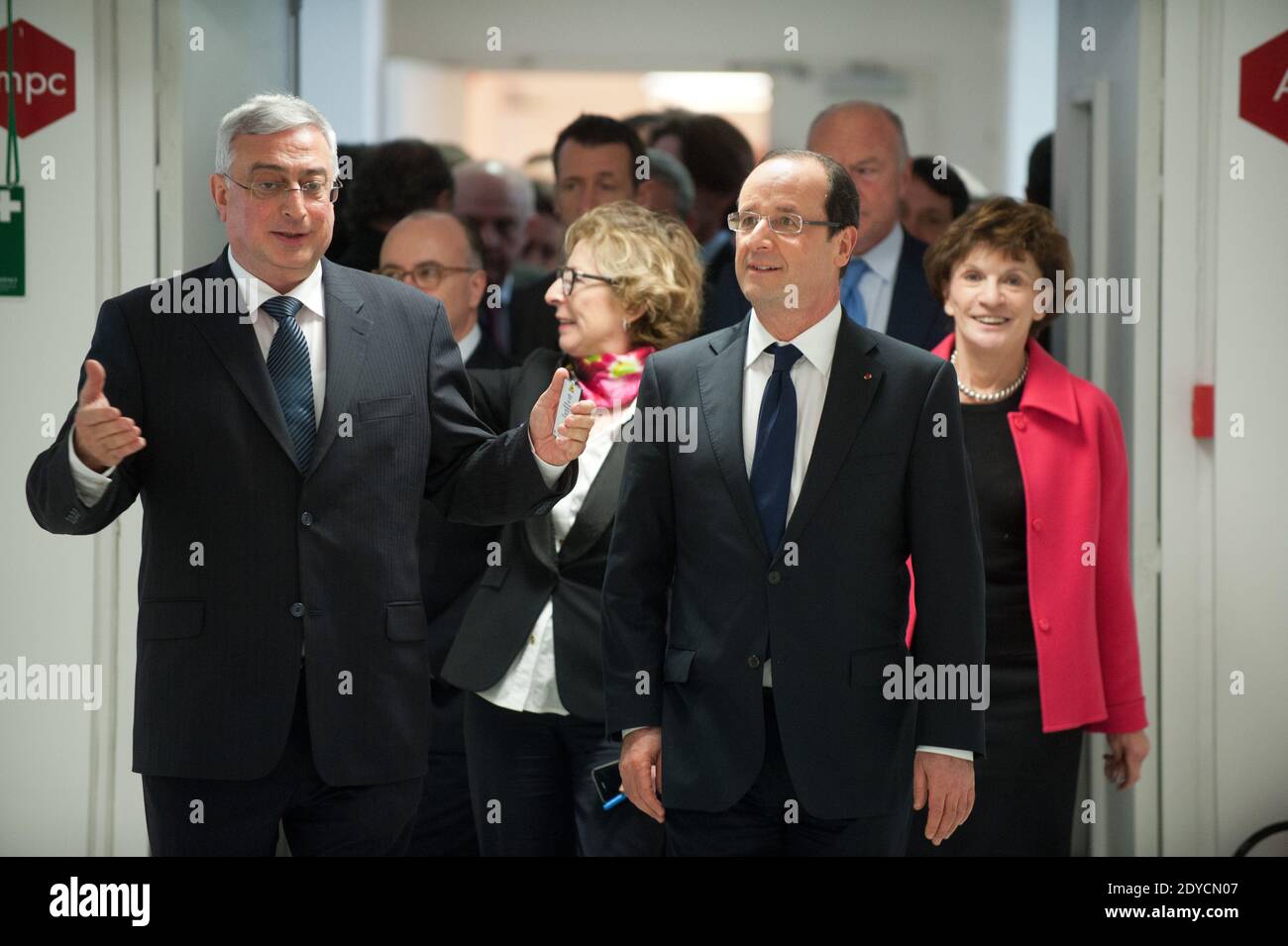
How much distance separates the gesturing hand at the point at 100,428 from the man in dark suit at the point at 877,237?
2091 mm

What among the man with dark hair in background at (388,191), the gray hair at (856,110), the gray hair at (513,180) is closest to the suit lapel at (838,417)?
the gray hair at (856,110)

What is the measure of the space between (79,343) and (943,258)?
2.23 meters

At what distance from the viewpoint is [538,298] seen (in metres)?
4.61

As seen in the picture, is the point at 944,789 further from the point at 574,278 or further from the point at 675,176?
the point at 675,176

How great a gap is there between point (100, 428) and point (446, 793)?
1884mm

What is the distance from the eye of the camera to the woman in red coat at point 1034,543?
3.69 m

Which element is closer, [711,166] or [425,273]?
[425,273]

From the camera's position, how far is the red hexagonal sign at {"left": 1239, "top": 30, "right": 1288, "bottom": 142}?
13.4 ft

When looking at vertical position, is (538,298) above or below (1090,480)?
above

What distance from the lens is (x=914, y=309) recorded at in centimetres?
416

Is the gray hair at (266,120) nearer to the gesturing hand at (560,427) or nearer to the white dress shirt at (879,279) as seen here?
the gesturing hand at (560,427)

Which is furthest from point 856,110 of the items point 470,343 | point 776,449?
point 776,449
